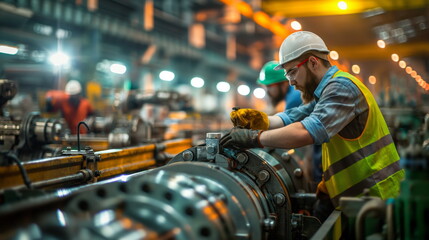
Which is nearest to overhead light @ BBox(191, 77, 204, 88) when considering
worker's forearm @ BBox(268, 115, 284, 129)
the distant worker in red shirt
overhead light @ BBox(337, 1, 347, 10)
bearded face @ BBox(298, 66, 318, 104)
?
the distant worker in red shirt

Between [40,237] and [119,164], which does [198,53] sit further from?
[40,237]

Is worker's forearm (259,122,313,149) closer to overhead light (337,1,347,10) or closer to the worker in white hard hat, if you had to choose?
the worker in white hard hat

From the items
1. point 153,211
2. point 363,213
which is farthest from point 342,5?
point 153,211

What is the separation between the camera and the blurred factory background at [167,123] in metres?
1.32

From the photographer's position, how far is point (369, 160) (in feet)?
6.99

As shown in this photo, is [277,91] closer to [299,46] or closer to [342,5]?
[299,46]

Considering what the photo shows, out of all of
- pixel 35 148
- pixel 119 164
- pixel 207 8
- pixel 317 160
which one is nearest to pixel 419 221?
pixel 119 164

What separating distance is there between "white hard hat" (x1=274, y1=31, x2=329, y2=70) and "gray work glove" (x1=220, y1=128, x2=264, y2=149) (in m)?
0.53

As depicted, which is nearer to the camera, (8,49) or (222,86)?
(8,49)

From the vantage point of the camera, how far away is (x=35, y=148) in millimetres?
3570

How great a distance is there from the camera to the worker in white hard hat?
2.00 meters

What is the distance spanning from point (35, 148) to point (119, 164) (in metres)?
Result: 1.12

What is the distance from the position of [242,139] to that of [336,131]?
46 centimetres

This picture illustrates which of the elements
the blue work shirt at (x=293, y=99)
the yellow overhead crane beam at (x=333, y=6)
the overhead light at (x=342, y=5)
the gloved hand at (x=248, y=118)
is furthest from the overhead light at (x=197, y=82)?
the gloved hand at (x=248, y=118)
